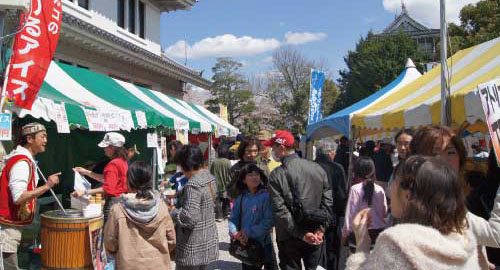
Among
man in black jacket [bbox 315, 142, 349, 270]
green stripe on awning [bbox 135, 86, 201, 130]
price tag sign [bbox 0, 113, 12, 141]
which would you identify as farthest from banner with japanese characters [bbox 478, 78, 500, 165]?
green stripe on awning [bbox 135, 86, 201, 130]

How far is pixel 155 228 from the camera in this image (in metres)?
2.96

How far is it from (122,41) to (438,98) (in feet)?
25.7

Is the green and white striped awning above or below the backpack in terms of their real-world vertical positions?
above

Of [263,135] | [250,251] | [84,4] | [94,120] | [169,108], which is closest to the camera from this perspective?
[250,251]

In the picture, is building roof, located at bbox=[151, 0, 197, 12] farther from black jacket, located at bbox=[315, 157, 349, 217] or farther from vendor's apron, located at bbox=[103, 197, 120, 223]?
black jacket, located at bbox=[315, 157, 349, 217]

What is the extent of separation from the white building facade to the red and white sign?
11.6ft

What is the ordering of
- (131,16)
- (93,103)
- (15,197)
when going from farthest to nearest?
(131,16) < (93,103) < (15,197)

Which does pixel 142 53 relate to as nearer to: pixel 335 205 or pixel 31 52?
pixel 31 52

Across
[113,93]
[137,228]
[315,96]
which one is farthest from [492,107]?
[315,96]

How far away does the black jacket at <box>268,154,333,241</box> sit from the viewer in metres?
3.46

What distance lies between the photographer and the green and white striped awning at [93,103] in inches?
188

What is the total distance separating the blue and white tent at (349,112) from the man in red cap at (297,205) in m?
3.21

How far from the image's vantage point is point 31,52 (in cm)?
417

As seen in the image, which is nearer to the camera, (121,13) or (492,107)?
A: (492,107)
